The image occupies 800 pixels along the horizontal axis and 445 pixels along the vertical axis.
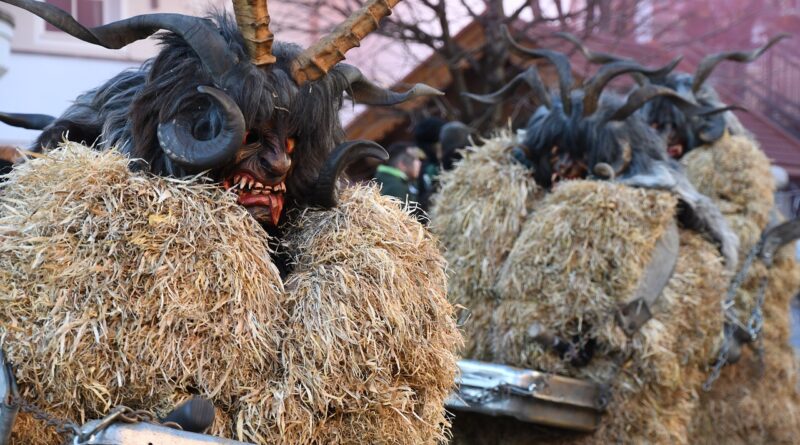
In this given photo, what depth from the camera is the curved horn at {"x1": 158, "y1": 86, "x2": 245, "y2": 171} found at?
3211mm

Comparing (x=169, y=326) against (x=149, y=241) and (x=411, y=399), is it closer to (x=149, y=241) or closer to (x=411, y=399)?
(x=149, y=241)

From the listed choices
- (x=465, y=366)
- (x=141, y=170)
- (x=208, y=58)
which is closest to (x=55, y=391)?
(x=141, y=170)

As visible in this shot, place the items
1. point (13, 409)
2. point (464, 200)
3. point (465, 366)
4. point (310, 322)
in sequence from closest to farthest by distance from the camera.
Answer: point (13, 409) < point (310, 322) < point (465, 366) < point (464, 200)

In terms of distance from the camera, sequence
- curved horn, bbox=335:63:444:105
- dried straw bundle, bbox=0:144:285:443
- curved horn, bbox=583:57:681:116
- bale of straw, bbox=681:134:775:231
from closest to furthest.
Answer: dried straw bundle, bbox=0:144:285:443 → curved horn, bbox=335:63:444:105 → curved horn, bbox=583:57:681:116 → bale of straw, bbox=681:134:775:231

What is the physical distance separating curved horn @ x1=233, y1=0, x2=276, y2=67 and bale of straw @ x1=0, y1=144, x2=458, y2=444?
47cm

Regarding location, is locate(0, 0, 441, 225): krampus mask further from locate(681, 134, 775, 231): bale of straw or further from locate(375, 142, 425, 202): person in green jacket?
locate(681, 134, 775, 231): bale of straw

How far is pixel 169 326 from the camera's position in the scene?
3045mm

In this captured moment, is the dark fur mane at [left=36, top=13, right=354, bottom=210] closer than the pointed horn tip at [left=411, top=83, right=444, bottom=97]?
Yes

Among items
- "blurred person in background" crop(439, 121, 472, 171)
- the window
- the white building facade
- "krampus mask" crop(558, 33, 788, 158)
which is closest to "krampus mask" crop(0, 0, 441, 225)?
"blurred person in background" crop(439, 121, 472, 171)

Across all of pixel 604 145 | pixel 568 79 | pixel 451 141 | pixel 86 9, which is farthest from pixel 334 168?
pixel 86 9

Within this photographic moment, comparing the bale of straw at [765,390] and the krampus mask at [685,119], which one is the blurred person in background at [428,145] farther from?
the bale of straw at [765,390]

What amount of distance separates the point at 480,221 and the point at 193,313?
300 cm

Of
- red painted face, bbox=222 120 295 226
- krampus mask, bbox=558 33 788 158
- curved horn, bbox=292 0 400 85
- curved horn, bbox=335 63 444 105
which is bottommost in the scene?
krampus mask, bbox=558 33 788 158

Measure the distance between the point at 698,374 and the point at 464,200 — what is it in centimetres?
159
